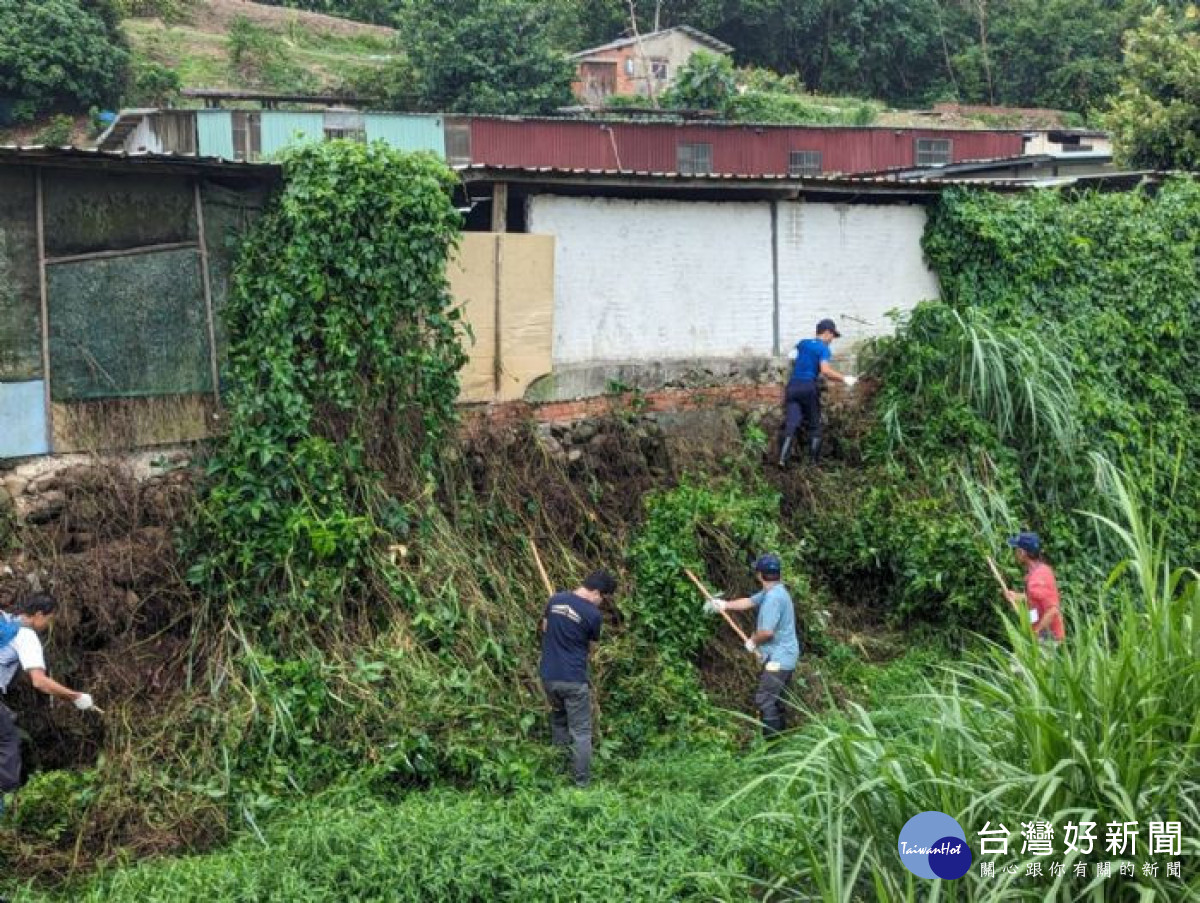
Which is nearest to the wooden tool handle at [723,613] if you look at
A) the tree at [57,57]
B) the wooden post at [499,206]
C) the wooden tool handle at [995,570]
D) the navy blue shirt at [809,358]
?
the wooden tool handle at [995,570]

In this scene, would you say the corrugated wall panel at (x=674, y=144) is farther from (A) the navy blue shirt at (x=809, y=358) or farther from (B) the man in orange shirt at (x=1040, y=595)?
(B) the man in orange shirt at (x=1040, y=595)

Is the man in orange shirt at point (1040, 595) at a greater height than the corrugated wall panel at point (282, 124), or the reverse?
the corrugated wall panel at point (282, 124)

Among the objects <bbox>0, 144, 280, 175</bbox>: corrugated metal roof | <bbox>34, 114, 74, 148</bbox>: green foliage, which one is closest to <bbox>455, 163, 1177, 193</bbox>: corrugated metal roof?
<bbox>0, 144, 280, 175</bbox>: corrugated metal roof

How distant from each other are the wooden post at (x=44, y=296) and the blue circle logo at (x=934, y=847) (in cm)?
564

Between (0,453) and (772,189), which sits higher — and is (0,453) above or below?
below

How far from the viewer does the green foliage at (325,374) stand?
829 centimetres

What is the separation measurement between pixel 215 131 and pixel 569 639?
14663 mm

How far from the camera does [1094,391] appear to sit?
12.4m

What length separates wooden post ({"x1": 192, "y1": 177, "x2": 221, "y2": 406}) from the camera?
9.00 m

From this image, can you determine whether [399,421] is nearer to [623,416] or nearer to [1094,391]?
[623,416]

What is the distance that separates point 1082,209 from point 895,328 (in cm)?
251

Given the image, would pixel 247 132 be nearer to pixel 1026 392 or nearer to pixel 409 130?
pixel 409 130

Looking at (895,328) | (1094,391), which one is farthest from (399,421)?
(1094,391)

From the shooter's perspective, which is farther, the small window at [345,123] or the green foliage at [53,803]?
the small window at [345,123]
